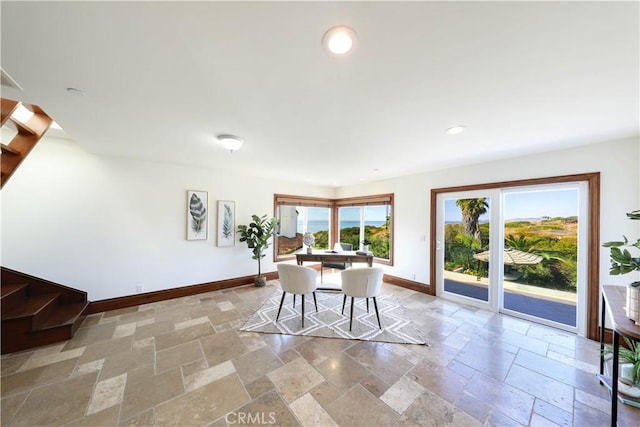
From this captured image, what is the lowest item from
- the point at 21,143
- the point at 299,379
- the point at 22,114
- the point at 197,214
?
the point at 299,379

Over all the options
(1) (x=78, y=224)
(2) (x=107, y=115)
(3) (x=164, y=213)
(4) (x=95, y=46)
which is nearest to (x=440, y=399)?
(4) (x=95, y=46)

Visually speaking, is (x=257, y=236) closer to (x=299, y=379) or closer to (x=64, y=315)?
(x=64, y=315)

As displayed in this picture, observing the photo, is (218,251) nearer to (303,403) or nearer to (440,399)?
(303,403)

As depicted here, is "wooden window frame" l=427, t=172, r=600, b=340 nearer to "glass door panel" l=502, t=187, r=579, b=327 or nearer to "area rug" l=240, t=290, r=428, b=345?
"glass door panel" l=502, t=187, r=579, b=327

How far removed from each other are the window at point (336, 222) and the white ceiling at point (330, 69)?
2921 mm

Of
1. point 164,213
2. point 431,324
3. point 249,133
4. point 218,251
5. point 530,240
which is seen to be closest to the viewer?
point 249,133

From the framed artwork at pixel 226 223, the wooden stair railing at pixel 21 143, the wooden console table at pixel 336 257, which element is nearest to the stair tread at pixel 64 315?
the wooden stair railing at pixel 21 143

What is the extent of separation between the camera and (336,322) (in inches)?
121

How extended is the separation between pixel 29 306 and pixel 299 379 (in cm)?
341

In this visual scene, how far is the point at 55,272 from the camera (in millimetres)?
3066

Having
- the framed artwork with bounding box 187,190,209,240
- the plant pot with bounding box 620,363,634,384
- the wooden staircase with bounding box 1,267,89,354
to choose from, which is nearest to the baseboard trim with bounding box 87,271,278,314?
the wooden staircase with bounding box 1,267,89,354

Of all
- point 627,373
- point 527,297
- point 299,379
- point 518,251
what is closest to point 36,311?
point 299,379

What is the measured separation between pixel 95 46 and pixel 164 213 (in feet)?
10.5

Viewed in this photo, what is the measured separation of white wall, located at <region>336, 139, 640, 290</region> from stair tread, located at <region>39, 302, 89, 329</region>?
17.3ft
